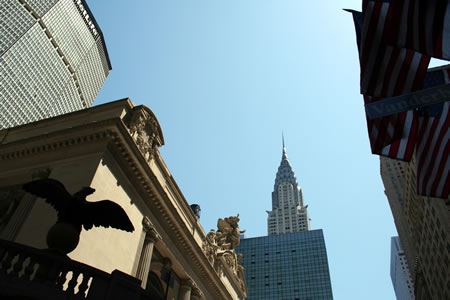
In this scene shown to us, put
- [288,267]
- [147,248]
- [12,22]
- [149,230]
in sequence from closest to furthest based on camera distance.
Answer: [147,248], [149,230], [12,22], [288,267]

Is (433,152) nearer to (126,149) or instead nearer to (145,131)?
(126,149)

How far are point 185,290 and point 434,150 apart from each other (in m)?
21.7

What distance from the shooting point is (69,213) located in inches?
373

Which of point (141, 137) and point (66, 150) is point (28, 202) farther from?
point (141, 137)

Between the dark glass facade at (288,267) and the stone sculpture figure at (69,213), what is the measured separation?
11076 centimetres

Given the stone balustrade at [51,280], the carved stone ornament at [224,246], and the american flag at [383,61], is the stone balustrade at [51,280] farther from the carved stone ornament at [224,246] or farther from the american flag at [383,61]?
the carved stone ornament at [224,246]

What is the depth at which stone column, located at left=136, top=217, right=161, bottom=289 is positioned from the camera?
2227 cm

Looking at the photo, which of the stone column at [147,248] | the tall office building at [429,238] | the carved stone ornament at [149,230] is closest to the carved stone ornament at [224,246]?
the carved stone ornament at [149,230]

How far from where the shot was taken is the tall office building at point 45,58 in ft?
290

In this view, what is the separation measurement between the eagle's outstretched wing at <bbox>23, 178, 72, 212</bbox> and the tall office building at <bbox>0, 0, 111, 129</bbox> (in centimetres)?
8552

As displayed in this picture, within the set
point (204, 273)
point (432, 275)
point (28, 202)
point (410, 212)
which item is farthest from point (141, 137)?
point (410, 212)

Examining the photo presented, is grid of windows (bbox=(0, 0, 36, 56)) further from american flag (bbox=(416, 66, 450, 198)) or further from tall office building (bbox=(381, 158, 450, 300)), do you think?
american flag (bbox=(416, 66, 450, 198))

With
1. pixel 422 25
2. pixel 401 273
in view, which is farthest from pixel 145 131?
pixel 401 273

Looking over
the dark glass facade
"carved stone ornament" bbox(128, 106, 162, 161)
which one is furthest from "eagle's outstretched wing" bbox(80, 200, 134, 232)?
the dark glass facade
